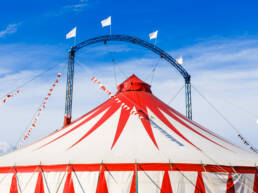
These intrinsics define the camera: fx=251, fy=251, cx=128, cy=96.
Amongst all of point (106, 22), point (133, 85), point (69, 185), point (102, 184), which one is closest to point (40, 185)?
point (69, 185)

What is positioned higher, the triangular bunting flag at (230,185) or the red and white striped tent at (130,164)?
the red and white striped tent at (130,164)

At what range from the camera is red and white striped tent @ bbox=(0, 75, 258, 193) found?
4.75 m

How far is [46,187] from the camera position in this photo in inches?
197

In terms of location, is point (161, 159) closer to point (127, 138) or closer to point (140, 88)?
point (127, 138)

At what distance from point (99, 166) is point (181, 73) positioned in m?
8.31

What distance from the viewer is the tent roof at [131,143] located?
200 inches

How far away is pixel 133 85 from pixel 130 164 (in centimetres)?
392

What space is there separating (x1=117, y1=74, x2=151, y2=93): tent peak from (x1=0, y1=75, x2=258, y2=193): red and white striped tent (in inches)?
76.5

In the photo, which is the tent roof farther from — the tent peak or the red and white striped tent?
the tent peak

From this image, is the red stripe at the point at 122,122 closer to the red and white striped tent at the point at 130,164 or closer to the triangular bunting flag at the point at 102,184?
the red and white striped tent at the point at 130,164

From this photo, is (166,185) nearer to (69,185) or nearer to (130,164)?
(130,164)

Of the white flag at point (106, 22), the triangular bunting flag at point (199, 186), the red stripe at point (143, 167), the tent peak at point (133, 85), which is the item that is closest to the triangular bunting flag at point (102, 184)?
the red stripe at point (143, 167)

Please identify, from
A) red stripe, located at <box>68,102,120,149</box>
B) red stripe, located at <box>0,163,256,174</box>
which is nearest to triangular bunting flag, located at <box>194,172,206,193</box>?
red stripe, located at <box>0,163,256,174</box>

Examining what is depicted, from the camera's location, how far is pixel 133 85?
8344 millimetres
